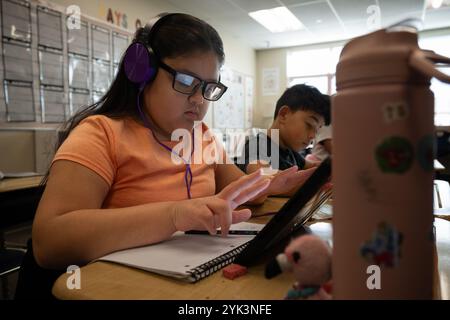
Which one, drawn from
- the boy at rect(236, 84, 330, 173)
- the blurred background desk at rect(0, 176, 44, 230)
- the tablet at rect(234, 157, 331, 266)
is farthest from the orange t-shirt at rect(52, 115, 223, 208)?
the blurred background desk at rect(0, 176, 44, 230)

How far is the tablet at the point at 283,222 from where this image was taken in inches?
14.2

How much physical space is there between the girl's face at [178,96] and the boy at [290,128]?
713mm

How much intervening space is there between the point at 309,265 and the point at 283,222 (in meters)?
0.12

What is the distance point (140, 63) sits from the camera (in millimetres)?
769

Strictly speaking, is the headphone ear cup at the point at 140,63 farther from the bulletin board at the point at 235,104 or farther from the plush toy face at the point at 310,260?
the bulletin board at the point at 235,104

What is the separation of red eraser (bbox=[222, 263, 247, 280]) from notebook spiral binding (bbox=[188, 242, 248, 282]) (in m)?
0.02

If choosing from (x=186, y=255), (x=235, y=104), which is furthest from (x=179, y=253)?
(x=235, y=104)

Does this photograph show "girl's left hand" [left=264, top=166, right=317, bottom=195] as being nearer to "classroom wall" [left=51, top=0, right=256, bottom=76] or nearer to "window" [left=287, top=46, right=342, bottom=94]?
"classroom wall" [left=51, top=0, right=256, bottom=76]

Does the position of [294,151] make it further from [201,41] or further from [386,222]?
[386,222]

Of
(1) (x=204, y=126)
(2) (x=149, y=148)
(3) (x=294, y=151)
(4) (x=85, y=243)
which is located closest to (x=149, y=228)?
(4) (x=85, y=243)

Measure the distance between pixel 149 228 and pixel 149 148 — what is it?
0.27 m

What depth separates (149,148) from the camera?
2.59 ft
